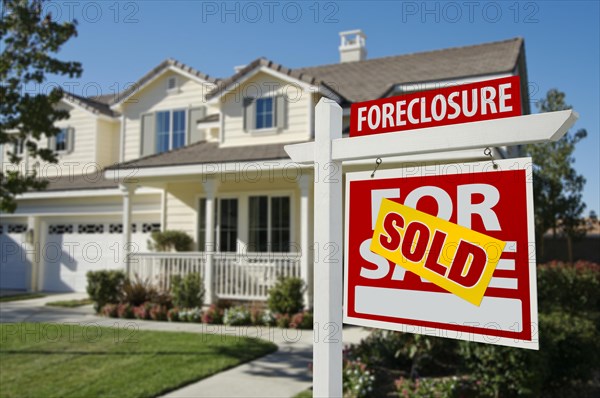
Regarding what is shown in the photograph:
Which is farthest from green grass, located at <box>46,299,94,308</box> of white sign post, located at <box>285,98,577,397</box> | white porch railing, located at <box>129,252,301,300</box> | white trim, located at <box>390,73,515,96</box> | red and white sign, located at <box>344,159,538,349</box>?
red and white sign, located at <box>344,159,538,349</box>

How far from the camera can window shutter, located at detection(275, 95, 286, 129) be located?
12766 mm

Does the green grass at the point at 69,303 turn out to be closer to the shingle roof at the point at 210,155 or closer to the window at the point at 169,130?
the shingle roof at the point at 210,155

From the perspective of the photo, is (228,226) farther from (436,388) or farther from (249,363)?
(436,388)

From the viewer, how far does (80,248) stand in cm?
1611

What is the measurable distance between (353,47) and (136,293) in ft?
41.7

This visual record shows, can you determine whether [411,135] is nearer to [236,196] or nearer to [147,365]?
[147,365]

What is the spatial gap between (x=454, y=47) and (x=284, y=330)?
12427mm

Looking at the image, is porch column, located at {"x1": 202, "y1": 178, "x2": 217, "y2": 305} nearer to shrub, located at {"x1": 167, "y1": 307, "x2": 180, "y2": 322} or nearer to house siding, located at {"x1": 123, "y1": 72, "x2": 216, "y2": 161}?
shrub, located at {"x1": 167, "y1": 307, "x2": 180, "y2": 322}

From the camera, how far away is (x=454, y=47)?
17.7 m

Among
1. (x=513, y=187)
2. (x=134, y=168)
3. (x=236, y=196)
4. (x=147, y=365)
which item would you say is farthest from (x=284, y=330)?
(x=513, y=187)

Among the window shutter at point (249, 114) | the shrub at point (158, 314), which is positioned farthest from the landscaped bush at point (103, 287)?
the window shutter at point (249, 114)

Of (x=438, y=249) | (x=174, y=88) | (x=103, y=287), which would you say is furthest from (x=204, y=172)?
(x=438, y=249)

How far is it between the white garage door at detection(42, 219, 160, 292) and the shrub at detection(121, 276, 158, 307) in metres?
3.74

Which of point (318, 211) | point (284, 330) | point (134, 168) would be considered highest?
point (134, 168)
